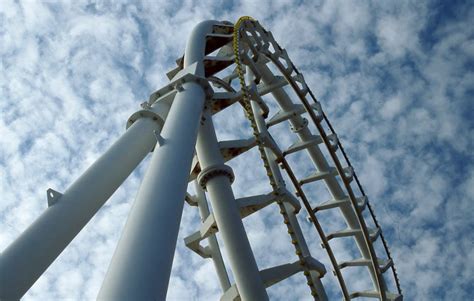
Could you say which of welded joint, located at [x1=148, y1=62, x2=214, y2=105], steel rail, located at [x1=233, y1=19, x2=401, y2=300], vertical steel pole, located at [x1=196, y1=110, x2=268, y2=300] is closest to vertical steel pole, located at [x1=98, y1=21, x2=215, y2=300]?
welded joint, located at [x1=148, y1=62, x2=214, y2=105]

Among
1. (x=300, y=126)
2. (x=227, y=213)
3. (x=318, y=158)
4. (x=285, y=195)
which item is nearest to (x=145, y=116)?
(x=227, y=213)

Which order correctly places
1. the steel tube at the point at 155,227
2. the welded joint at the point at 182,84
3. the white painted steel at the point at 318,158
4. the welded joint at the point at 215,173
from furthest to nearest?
1. the white painted steel at the point at 318,158
2. the welded joint at the point at 215,173
3. the welded joint at the point at 182,84
4. the steel tube at the point at 155,227

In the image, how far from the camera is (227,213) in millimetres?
7746

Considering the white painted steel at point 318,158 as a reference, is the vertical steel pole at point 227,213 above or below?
below

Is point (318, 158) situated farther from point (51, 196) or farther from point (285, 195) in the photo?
point (51, 196)

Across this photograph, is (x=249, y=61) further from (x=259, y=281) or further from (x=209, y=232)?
(x=259, y=281)

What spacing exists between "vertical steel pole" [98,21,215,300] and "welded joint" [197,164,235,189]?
2.09 metres

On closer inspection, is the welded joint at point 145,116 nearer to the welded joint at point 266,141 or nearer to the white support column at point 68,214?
the white support column at point 68,214

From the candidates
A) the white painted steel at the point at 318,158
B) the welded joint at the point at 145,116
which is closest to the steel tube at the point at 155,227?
the welded joint at the point at 145,116

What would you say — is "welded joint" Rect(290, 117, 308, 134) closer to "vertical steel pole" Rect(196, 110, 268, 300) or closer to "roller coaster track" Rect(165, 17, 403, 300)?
"roller coaster track" Rect(165, 17, 403, 300)

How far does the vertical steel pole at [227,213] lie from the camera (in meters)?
7.28

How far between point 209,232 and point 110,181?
301 cm

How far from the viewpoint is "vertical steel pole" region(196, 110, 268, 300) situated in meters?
7.28

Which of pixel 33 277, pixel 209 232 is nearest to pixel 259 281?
pixel 209 232
